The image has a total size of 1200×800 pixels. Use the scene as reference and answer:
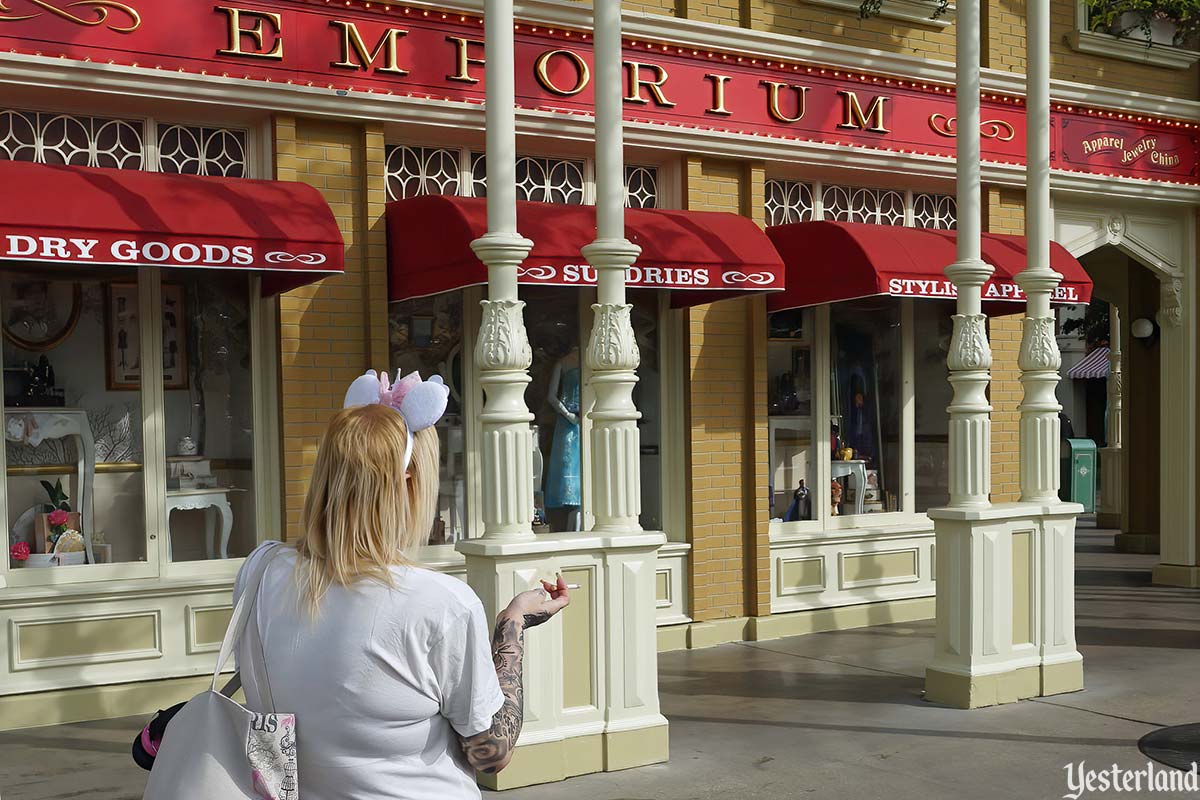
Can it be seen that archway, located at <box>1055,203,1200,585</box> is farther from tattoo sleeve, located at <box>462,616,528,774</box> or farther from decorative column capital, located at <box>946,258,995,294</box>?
tattoo sleeve, located at <box>462,616,528,774</box>

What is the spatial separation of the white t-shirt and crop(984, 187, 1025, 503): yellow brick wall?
32.7 feet

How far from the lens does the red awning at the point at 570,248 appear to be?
8.12 m

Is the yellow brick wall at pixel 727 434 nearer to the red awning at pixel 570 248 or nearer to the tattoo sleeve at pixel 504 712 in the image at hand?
the red awning at pixel 570 248

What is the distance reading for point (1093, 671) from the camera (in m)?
8.83

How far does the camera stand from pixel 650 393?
→ 397 inches

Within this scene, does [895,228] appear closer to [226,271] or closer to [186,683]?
[226,271]

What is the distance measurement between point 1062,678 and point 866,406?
147 inches

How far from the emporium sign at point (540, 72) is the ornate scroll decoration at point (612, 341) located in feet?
9.47

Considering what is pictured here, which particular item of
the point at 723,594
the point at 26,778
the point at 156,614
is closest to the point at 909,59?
the point at 723,594

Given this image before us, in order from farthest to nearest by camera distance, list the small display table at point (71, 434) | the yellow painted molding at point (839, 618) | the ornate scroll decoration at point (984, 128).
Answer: the ornate scroll decoration at point (984, 128), the yellow painted molding at point (839, 618), the small display table at point (71, 434)

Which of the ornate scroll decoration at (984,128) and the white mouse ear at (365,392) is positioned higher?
the ornate scroll decoration at (984,128)

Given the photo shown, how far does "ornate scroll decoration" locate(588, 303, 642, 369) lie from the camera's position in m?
6.61

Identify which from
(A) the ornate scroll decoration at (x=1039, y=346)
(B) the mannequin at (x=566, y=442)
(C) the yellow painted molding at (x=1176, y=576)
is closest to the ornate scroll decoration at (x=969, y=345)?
(A) the ornate scroll decoration at (x=1039, y=346)

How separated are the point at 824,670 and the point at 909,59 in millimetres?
5356
